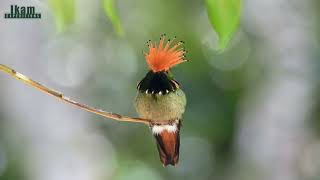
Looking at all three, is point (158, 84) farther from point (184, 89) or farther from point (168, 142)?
point (184, 89)

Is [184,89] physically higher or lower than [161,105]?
lower

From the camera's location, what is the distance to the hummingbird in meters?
0.30

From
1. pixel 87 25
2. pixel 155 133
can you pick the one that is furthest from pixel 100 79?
pixel 155 133

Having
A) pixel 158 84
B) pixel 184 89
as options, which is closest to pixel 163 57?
pixel 158 84

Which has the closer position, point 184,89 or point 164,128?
point 164,128

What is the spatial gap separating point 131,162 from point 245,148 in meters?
0.53

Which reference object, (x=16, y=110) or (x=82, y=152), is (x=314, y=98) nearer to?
(x=82, y=152)

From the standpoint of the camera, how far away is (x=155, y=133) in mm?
307

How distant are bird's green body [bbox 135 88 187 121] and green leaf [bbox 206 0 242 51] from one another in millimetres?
37

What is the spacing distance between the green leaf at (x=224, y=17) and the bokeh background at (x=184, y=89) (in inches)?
60.3

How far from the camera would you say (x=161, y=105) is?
0.98 ft

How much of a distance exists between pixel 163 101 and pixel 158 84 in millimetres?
18

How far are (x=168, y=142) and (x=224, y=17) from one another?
0.07 m

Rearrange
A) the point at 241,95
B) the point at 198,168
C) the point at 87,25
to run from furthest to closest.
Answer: the point at 198,168
the point at 241,95
the point at 87,25
